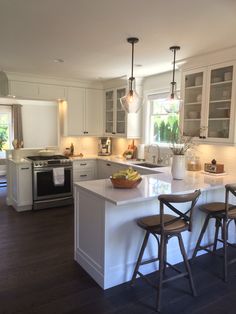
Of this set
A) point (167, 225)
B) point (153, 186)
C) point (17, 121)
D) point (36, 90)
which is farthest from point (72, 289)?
point (17, 121)

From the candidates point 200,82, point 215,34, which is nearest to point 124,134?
point 200,82

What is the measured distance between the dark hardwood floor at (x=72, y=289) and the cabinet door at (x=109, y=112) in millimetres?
2978

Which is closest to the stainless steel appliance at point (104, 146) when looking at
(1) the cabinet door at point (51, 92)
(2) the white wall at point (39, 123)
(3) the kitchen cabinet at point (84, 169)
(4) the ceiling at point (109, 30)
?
(3) the kitchen cabinet at point (84, 169)

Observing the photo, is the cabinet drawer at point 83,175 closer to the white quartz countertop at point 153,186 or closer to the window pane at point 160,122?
the window pane at point 160,122

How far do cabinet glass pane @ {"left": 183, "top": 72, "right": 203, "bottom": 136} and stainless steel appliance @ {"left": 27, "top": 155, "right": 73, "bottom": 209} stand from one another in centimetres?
243

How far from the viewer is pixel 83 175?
5449mm

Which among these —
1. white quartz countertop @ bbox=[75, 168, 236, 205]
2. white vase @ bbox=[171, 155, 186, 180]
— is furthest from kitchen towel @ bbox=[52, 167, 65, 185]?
white vase @ bbox=[171, 155, 186, 180]

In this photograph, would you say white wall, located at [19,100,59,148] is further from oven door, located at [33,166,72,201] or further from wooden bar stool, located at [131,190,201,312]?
wooden bar stool, located at [131,190,201,312]

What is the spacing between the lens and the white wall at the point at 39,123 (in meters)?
7.23

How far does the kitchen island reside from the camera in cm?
242

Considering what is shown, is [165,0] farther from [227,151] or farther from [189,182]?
[227,151]

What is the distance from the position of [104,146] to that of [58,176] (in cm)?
152

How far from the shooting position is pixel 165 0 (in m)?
2.03

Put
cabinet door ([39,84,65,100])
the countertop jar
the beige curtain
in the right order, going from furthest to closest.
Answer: the beige curtain < cabinet door ([39,84,65,100]) < the countertop jar
